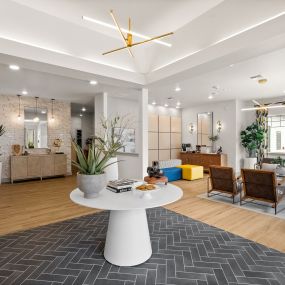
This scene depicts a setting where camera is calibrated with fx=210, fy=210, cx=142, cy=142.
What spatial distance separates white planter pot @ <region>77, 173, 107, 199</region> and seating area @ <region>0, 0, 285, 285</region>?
0.04ft

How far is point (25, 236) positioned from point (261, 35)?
426 cm

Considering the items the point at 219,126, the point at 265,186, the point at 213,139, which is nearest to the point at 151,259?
the point at 265,186

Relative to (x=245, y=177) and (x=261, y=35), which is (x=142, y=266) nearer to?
(x=245, y=177)

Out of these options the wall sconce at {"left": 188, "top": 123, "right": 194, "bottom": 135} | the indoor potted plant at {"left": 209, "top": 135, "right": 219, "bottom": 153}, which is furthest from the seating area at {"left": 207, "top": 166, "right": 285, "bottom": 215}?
the wall sconce at {"left": 188, "top": 123, "right": 194, "bottom": 135}

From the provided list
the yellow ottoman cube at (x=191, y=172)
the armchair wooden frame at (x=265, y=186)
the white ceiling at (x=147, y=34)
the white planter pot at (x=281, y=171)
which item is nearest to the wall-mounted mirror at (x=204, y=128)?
the yellow ottoman cube at (x=191, y=172)

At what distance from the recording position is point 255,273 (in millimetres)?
2209

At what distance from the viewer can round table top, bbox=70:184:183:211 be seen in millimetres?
1899

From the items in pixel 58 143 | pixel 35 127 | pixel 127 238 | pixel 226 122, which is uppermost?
pixel 226 122

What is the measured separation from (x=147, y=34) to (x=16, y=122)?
573cm

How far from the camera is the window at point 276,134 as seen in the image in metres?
7.80

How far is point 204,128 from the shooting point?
9.45m

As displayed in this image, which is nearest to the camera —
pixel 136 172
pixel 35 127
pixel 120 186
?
pixel 120 186

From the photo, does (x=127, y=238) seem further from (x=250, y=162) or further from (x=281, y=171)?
(x=250, y=162)

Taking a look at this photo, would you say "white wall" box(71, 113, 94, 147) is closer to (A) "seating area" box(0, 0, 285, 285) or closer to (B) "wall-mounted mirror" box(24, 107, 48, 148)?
(B) "wall-mounted mirror" box(24, 107, 48, 148)
